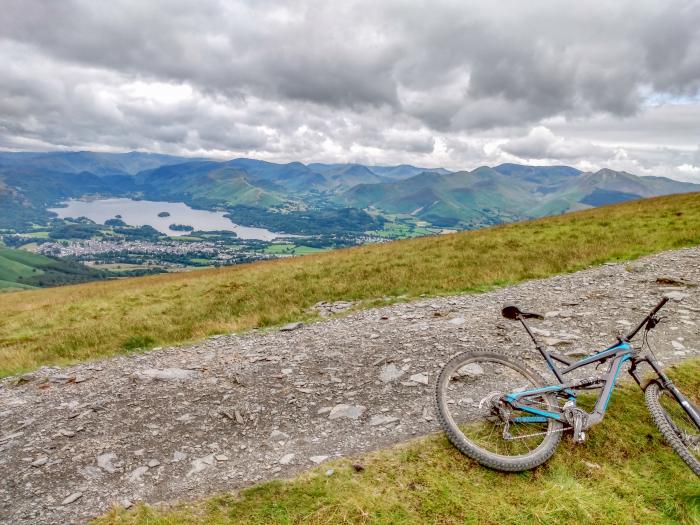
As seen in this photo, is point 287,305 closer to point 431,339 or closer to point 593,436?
point 431,339

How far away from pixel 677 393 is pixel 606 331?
16.8 feet

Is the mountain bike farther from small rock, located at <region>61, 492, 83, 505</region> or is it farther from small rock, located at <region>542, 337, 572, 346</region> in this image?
small rock, located at <region>61, 492, 83, 505</region>

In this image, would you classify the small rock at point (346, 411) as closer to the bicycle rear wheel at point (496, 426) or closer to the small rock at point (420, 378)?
the small rock at point (420, 378)

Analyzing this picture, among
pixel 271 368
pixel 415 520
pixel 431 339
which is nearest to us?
pixel 415 520

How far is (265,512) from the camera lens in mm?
4633

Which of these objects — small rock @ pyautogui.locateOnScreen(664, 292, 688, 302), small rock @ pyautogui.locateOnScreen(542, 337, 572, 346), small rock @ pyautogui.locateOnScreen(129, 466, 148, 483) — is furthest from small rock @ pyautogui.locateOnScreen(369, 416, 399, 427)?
small rock @ pyautogui.locateOnScreen(664, 292, 688, 302)

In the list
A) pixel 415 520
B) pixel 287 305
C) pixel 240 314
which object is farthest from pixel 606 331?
pixel 240 314

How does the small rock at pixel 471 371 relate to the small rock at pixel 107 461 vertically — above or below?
above

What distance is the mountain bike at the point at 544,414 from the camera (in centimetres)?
521

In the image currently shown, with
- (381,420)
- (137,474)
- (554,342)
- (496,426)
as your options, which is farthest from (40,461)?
(554,342)

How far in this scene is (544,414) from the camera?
18.1 feet

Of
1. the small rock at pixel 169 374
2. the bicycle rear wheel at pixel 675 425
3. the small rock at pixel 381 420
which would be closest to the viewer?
the bicycle rear wheel at pixel 675 425

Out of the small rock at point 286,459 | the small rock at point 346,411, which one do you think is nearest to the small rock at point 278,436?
the small rock at point 286,459

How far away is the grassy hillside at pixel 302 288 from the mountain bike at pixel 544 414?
9388 millimetres
